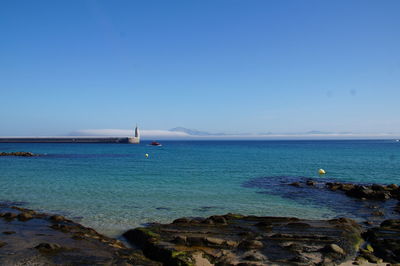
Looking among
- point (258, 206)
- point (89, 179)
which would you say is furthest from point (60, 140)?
point (258, 206)

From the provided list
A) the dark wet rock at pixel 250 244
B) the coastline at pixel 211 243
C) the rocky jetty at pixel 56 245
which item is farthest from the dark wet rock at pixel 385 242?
the rocky jetty at pixel 56 245

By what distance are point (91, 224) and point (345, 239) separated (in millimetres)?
11570

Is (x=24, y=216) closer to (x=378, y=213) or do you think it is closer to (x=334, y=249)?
(x=334, y=249)

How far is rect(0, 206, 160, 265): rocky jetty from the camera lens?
11.1 metres

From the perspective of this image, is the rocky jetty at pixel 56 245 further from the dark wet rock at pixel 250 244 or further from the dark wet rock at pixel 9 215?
the dark wet rock at pixel 250 244

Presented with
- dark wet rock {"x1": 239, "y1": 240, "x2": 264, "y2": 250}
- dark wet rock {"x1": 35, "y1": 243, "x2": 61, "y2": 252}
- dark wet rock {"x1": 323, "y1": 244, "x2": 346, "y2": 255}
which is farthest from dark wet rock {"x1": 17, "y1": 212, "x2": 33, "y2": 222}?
dark wet rock {"x1": 323, "y1": 244, "x2": 346, "y2": 255}

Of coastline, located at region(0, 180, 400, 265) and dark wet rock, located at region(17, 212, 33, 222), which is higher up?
dark wet rock, located at region(17, 212, 33, 222)

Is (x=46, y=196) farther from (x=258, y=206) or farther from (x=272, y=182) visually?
(x=272, y=182)

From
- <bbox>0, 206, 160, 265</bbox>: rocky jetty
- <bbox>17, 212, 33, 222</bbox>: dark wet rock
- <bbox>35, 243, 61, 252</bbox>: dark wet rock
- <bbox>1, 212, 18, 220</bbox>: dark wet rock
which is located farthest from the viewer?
<bbox>1, 212, 18, 220</bbox>: dark wet rock

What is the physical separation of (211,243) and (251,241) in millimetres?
1535

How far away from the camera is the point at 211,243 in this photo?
12750mm

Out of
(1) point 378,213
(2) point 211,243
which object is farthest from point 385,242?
(1) point 378,213

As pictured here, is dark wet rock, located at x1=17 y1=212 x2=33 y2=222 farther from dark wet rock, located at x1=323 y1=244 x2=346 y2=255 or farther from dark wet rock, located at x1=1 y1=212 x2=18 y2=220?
dark wet rock, located at x1=323 y1=244 x2=346 y2=255

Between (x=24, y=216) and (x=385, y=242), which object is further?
(x=24, y=216)
